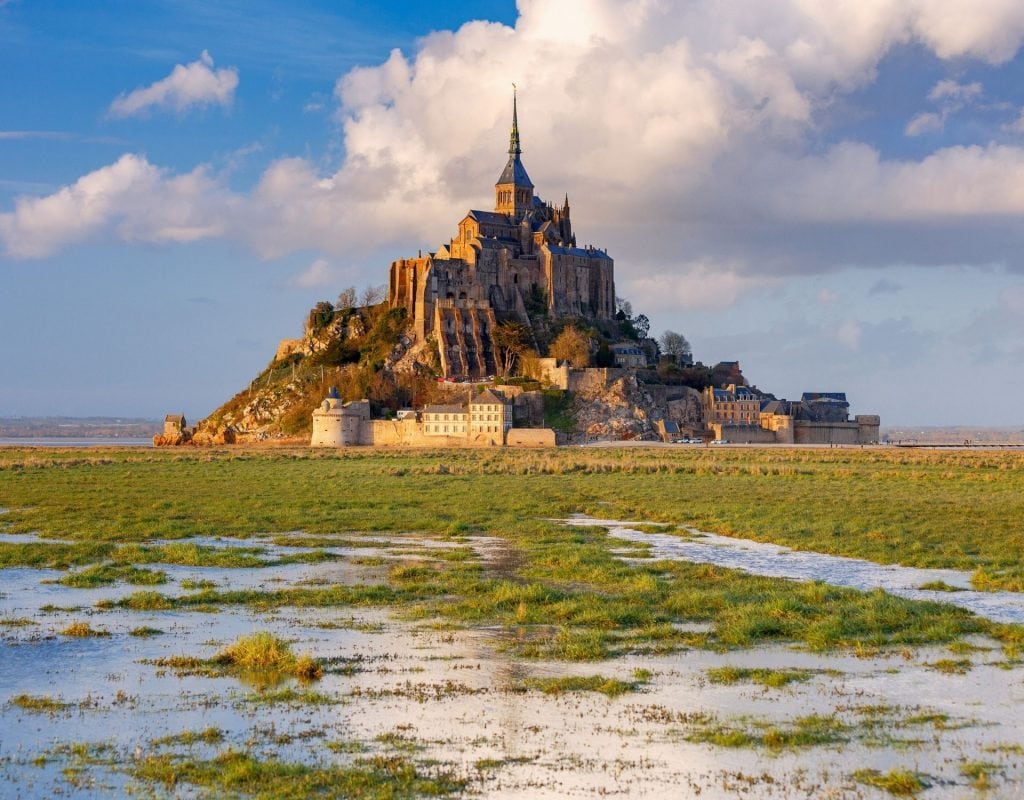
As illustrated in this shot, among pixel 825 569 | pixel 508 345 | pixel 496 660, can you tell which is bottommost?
pixel 496 660

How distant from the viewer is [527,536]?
32.9 metres

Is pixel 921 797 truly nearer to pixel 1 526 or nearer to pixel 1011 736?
pixel 1011 736

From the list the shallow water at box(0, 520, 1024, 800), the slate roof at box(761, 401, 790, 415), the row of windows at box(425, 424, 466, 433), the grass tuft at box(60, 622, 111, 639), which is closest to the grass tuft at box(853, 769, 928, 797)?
the shallow water at box(0, 520, 1024, 800)

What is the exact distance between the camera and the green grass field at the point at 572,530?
20.4 meters

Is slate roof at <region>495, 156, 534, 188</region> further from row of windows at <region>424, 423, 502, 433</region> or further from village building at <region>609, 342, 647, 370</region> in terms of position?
row of windows at <region>424, 423, 502, 433</region>

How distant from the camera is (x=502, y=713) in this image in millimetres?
14594

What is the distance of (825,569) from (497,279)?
8637cm

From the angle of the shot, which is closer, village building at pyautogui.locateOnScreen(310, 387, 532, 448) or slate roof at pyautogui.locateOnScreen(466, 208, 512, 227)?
village building at pyautogui.locateOnScreen(310, 387, 532, 448)

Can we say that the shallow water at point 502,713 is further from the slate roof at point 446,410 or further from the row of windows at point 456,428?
the slate roof at point 446,410

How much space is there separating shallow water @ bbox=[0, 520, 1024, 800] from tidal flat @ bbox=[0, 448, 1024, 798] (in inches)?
1.9

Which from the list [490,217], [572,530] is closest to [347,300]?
[490,217]

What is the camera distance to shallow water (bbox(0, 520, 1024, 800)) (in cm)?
1230

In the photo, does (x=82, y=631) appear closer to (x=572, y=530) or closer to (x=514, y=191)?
(x=572, y=530)

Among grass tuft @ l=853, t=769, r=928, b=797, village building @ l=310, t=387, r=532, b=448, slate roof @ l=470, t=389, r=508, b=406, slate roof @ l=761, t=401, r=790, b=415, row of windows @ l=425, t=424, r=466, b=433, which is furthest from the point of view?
slate roof @ l=761, t=401, r=790, b=415
